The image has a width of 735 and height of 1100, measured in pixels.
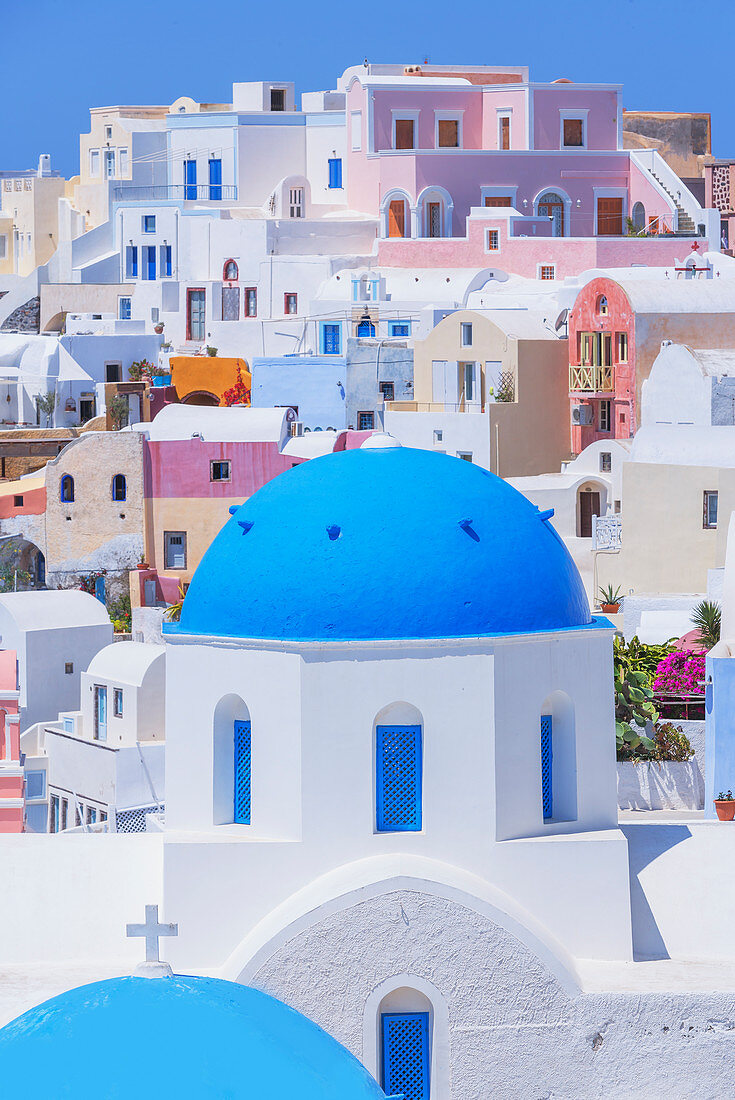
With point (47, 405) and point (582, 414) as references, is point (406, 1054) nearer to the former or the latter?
point (582, 414)

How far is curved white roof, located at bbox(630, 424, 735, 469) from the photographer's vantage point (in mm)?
25938

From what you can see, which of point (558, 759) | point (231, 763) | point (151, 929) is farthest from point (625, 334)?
point (151, 929)

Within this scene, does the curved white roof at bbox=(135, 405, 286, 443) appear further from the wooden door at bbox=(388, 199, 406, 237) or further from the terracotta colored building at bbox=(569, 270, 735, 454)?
the wooden door at bbox=(388, 199, 406, 237)

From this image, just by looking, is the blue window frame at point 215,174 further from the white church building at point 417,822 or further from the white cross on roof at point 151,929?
the white cross on roof at point 151,929

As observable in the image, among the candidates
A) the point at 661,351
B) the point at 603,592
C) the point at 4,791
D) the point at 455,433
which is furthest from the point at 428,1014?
the point at 455,433

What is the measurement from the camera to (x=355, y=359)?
37156 mm

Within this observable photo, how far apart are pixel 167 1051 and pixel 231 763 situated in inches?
163

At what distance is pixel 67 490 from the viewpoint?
32094mm

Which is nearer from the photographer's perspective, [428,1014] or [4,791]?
[428,1014]

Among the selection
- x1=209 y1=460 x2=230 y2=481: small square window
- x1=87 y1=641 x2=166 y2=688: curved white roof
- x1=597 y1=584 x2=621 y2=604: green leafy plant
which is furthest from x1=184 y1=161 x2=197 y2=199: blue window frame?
x1=87 y1=641 x2=166 y2=688: curved white roof

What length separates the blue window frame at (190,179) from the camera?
161 feet

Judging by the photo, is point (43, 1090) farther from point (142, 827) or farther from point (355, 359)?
point (355, 359)

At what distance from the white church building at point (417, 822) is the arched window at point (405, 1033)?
1cm

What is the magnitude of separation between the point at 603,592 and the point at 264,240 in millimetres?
22027
